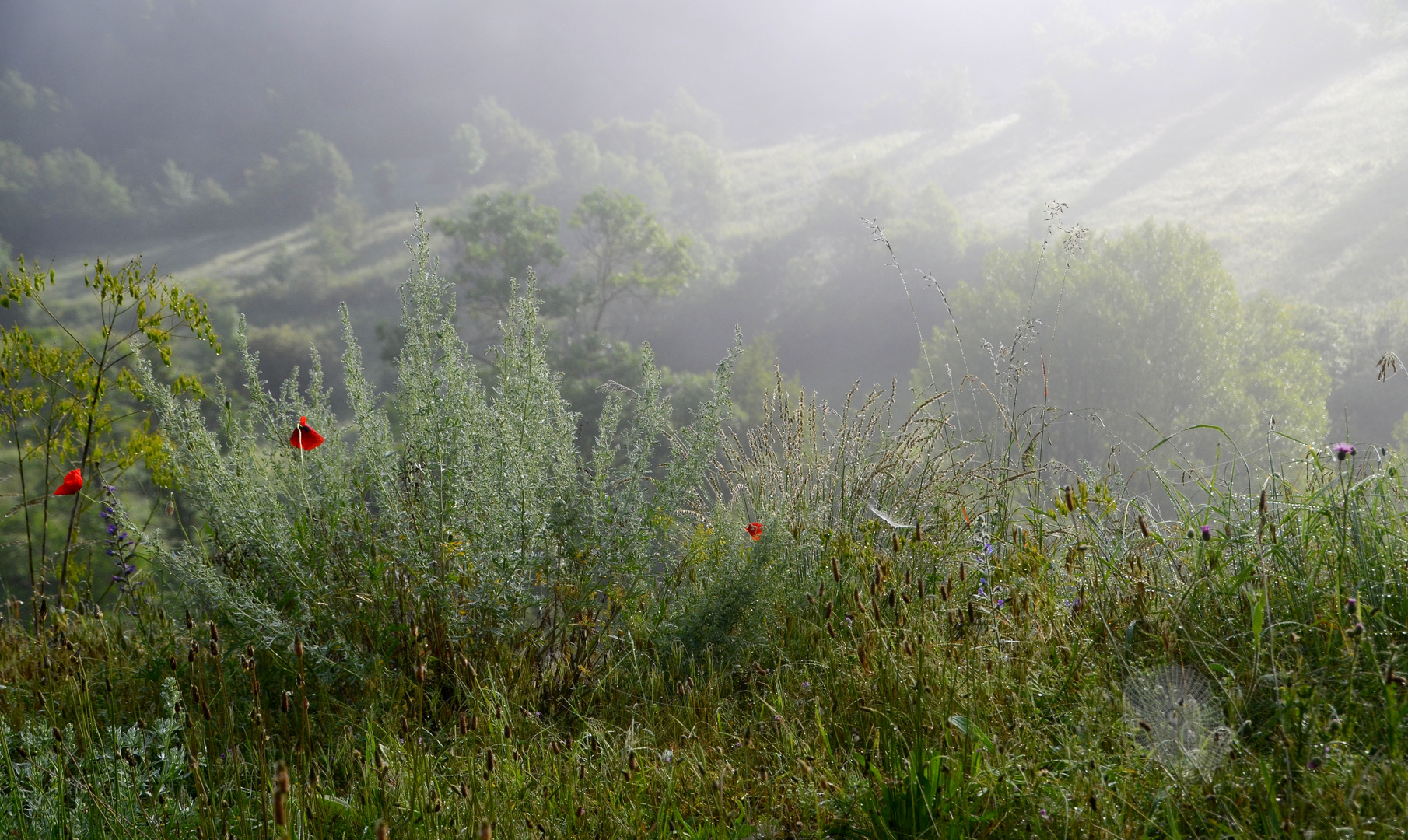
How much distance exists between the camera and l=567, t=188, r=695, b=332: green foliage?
1642 inches

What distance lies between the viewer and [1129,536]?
6.91 ft

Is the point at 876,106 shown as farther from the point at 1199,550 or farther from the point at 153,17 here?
the point at 1199,550

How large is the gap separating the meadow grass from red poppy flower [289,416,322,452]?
0.42 ft

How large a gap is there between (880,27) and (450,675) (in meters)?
125

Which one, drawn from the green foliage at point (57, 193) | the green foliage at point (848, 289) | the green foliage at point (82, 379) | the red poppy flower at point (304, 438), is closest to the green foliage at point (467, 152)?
the green foliage at point (57, 193)

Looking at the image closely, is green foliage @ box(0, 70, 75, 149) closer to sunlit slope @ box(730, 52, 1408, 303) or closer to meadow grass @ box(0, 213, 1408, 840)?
sunlit slope @ box(730, 52, 1408, 303)

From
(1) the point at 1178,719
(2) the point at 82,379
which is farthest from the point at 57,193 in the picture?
(1) the point at 1178,719

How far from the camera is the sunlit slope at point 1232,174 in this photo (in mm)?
49656

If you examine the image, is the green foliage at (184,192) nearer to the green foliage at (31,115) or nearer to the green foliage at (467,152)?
the green foliage at (31,115)

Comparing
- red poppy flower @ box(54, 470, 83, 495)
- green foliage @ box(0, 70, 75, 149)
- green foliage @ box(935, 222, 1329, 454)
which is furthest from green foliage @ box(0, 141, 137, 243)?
red poppy flower @ box(54, 470, 83, 495)

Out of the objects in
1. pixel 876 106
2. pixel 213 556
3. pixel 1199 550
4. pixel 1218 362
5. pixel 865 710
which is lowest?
pixel 1218 362

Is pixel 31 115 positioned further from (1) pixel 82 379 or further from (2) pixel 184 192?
(1) pixel 82 379

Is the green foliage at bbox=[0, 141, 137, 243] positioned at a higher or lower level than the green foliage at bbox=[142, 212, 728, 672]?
higher

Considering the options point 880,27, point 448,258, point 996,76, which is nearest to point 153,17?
point 448,258
